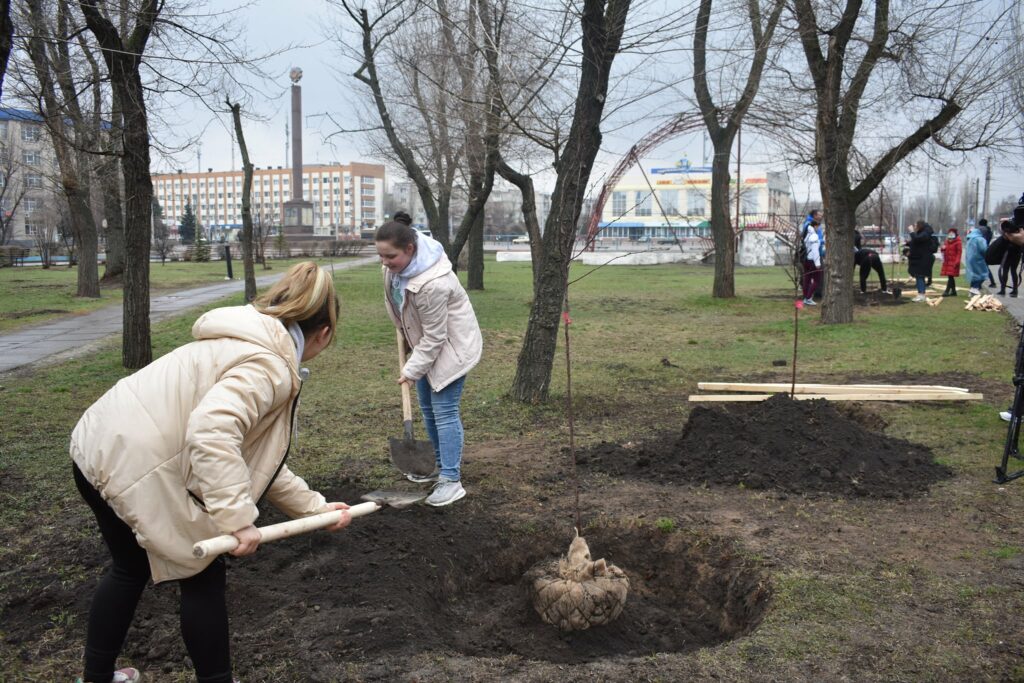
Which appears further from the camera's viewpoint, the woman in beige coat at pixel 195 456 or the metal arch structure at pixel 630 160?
the metal arch structure at pixel 630 160

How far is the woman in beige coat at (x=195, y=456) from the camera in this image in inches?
94.7

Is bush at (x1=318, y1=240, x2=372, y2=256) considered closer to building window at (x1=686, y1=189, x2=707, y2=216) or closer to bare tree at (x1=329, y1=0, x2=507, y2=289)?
building window at (x1=686, y1=189, x2=707, y2=216)

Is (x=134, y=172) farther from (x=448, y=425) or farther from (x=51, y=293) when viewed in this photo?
(x=51, y=293)

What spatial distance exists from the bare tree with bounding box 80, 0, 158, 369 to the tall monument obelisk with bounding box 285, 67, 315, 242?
56969 millimetres

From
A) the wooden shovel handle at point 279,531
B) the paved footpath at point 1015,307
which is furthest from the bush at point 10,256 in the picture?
the wooden shovel handle at point 279,531

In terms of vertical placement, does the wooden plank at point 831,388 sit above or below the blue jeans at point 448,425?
below

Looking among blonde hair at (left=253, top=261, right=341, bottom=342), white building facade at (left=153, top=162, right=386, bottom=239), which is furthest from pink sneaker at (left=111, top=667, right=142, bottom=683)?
white building facade at (left=153, top=162, right=386, bottom=239)

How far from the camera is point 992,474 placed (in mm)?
5535

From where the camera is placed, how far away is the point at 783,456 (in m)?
5.63

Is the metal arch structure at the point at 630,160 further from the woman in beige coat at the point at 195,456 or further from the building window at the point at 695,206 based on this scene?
the building window at the point at 695,206

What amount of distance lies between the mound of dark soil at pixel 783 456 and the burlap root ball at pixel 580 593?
176 centimetres

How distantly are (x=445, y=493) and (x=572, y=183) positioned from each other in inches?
145

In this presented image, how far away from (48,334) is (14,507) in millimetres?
9777

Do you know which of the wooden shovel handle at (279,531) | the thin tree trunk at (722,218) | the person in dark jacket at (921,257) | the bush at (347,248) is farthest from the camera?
the bush at (347,248)
